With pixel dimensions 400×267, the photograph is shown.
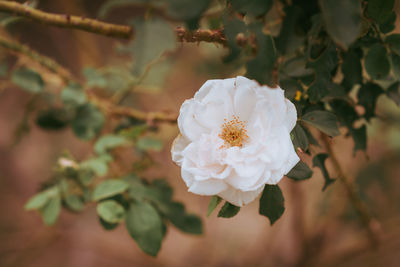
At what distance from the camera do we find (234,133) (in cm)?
35

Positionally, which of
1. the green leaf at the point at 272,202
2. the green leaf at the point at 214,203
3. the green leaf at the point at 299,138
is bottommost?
the green leaf at the point at 272,202

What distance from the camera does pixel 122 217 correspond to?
0.47m

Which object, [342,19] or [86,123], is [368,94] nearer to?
[342,19]

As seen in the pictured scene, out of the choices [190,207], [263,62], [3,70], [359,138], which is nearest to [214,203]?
[263,62]

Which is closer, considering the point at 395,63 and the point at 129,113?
the point at 395,63

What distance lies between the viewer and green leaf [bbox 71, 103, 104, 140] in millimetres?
607

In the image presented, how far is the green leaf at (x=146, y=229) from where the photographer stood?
447mm

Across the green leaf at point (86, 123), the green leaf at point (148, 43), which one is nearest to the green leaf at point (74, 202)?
the green leaf at point (86, 123)

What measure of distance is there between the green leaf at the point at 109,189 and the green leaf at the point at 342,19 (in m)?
0.34

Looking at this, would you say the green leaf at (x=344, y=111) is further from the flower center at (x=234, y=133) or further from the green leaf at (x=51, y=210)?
the green leaf at (x=51, y=210)

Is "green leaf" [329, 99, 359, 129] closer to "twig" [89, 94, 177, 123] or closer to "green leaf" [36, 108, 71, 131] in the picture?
"twig" [89, 94, 177, 123]

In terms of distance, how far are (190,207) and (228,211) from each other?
105cm

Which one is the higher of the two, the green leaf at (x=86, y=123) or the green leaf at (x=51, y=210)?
the green leaf at (x=86, y=123)

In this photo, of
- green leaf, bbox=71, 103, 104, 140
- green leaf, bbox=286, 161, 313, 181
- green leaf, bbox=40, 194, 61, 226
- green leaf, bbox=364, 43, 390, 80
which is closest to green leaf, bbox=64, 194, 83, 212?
green leaf, bbox=40, 194, 61, 226
